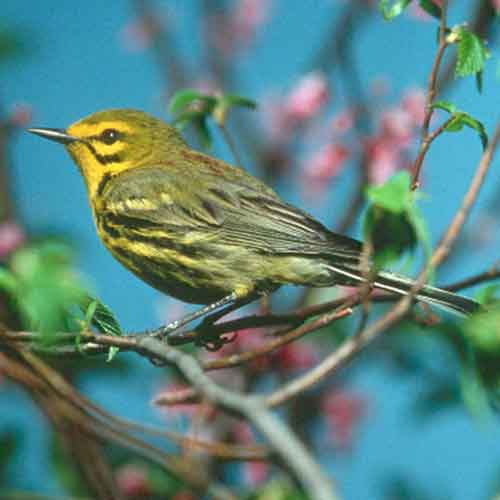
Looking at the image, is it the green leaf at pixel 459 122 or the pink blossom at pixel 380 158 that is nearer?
the green leaf at pixel 459 122

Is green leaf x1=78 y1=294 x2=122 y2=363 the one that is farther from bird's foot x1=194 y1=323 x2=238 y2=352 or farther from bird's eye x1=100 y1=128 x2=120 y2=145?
bird's eye x1=100 y1=128 x2=120 y2=145

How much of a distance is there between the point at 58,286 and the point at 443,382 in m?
1.25

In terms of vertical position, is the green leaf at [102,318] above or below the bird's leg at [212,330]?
below

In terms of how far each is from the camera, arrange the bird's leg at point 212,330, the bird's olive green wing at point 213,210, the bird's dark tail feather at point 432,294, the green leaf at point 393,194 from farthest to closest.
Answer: the bird's olive green wing at point 213,210
the bird's leg at point 212,330
the bird's dark tail feather at point 432,294
the green leaf at point 393,194

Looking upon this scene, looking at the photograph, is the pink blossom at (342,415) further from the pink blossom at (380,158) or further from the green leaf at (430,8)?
the green leaf at (430,8)

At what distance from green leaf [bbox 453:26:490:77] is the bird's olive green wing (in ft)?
3.13

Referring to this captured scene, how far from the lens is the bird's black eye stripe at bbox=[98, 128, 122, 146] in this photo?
11.2 ft

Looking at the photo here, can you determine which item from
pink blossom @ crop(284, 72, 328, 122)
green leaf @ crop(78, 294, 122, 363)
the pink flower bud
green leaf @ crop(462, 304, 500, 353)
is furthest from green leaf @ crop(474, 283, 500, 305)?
pink blossom @ crop(284, 72, 328, 122)

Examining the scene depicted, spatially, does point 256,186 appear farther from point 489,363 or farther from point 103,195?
point 489,363

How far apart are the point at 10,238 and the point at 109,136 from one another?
0.52m

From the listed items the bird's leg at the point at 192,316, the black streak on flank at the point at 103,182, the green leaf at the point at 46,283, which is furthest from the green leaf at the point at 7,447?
the green leaf at the point at 46,283

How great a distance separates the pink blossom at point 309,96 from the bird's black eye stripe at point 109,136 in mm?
826

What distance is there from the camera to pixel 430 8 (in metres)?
2.07

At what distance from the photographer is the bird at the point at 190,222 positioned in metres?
2.81
